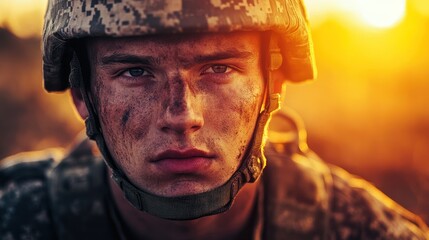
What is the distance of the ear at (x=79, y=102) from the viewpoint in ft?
9.72

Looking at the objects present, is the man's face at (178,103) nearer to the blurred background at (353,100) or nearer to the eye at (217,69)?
the eye at (217,69)

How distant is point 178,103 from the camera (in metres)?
2.34

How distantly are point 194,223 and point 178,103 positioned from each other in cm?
96

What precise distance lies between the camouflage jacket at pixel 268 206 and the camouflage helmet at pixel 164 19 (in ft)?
2.65

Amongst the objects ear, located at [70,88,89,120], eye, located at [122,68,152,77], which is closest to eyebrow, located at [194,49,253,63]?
eye, located at [122,68,152,77]

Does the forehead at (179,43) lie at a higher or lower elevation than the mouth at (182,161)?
higher

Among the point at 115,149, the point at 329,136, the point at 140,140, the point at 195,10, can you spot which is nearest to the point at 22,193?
the point at 115,149

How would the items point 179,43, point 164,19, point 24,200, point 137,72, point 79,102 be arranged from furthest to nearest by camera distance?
point 24,200 < point 79,102 < point 137,72 < point 179,43 < point 164,19

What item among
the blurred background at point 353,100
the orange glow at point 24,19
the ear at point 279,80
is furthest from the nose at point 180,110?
the orange glow at point 24,19

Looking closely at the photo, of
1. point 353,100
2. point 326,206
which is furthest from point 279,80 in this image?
point 353,100

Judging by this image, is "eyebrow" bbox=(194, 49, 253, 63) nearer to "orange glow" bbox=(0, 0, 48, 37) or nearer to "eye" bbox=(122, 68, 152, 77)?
"eye" bbox=(122, 68, 152, 77)

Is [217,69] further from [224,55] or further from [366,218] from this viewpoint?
[366,218]

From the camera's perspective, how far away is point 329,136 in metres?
12.4

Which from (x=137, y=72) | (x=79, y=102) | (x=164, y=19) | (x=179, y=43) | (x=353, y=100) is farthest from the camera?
(x=353, y=100)
